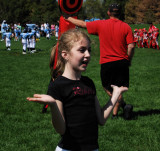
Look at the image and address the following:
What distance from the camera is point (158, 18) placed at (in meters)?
89.4

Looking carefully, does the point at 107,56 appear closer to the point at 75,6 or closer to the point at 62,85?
the point at 75,6

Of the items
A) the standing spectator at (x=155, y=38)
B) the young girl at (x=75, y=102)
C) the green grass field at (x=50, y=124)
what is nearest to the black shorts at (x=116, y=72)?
the green grass field at (x=50, y=124)

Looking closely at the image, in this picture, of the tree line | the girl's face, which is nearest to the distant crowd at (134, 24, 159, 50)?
the girl's face

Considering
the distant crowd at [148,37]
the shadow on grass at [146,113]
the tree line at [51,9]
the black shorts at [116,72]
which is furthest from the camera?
the tree line at [51,9]

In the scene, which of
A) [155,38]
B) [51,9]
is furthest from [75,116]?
[51,9]

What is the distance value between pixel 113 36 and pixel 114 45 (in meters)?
0.17

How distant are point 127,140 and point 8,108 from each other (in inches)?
127

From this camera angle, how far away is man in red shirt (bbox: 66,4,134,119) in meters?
5.68

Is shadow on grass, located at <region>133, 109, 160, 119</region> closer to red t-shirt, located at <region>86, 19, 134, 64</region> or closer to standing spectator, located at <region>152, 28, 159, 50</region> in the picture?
red t-shirt, located at <region>86, 19, 134, 64</region>

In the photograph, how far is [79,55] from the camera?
255 cm

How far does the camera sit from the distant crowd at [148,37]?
1046 inches

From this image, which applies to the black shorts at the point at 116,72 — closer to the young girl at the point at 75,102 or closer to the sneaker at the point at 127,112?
the sneaker at the point at 127,112

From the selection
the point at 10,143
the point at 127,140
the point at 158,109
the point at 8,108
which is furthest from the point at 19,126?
the point at 158,109

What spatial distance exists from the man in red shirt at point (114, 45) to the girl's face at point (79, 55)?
2.93m
